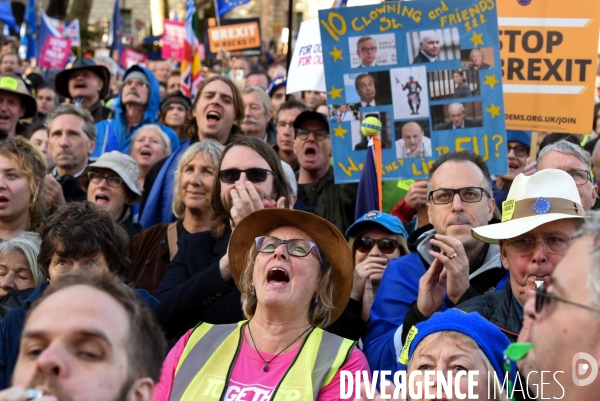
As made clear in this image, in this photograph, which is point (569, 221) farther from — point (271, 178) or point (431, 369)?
point (271, 178)

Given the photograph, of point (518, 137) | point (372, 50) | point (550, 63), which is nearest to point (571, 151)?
point (550, 63)

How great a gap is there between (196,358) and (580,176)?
9.47ft

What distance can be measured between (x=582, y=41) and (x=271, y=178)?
8.60 ft

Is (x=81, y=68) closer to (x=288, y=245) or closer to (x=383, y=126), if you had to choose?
(x=383, y=126)

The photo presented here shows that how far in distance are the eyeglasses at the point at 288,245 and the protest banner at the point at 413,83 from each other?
6.26ft

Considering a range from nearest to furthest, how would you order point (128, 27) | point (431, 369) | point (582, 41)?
1. point (431, 369)
2. point (582, 41)
3. point (128, 27)

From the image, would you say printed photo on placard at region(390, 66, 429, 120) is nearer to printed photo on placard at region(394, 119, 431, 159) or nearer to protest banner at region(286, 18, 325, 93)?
printed photo on placard at region(394, 119, 431, 159)

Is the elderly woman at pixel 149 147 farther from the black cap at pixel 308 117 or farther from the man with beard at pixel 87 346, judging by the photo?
the man with beard at pixel 87 346

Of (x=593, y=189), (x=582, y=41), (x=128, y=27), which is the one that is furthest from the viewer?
(x=128, y=27)

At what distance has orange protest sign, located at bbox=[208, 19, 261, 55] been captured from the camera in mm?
14750

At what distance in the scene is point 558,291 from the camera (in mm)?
2619

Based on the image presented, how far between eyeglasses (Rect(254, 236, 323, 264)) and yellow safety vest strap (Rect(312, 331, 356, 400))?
46 centimetres

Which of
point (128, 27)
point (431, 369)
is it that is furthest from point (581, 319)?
point (128, 27)

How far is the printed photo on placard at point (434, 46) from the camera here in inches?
251
